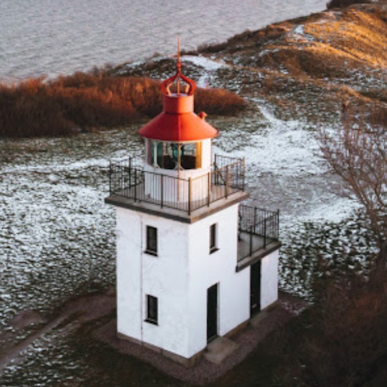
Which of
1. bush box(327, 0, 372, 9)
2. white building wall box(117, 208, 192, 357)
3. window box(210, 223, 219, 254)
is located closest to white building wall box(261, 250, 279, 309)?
window box(210, 223, 219, 254)

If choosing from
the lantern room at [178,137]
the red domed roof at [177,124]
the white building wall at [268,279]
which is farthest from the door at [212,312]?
the red domed roof at [177,124]

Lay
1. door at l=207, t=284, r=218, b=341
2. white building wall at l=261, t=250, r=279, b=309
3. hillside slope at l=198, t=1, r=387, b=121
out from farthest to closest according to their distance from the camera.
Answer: hillside slope at l=198, t=1, r=387, b=121 → white building wall at l=261, t=250, r=279, b=309 → door at l=207, t=284, r=218, b=341

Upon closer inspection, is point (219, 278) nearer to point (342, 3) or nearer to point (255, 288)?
point (255, 288)

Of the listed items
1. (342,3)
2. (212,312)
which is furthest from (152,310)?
(342,3)

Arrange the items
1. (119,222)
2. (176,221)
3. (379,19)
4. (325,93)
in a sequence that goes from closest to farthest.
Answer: (176,221)
(119,222)
(325,93)
(379,19)

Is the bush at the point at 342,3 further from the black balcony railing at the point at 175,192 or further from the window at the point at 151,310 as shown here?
the window at the point at 151,310

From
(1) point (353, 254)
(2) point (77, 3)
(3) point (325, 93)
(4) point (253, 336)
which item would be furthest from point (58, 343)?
(2) point (77, 3)

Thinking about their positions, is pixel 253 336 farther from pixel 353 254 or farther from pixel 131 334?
pixel 353 254

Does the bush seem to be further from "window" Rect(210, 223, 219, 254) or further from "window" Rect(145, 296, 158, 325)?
"window" Rect(145, 296, 158, 325)
